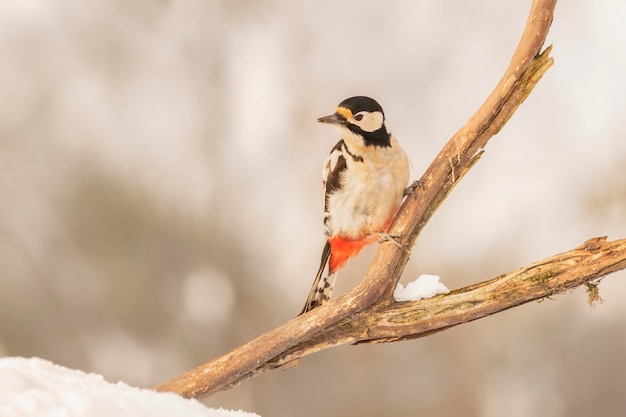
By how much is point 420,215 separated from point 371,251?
836mm

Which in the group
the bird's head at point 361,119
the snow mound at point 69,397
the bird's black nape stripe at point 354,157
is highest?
the bird's head at point 361,119

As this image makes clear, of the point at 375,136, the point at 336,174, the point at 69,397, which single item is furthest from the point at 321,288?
the point at 69,397

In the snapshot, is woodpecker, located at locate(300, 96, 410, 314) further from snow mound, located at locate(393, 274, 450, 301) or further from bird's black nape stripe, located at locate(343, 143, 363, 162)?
snow mound, located at locate(393, 274, 450, 301)

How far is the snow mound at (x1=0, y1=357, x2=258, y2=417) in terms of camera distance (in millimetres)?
1064

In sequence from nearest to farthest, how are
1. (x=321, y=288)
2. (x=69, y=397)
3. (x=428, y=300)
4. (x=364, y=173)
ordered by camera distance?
(x=69, y=397), (x=428, y=300), (x=364, y=173), (x=321, y=288)

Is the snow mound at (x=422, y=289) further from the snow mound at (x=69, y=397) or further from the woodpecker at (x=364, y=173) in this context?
the snow mound at (x=69, y=397)

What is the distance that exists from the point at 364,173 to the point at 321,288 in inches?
16.3

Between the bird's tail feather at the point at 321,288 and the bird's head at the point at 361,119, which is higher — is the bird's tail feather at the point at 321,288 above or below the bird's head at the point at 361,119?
below

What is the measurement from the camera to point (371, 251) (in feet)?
8.71

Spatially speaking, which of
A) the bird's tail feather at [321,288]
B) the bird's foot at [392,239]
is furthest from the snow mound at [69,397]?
the bird's tail feather at [321,288]

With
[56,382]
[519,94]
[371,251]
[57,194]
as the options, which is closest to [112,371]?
[57,194]

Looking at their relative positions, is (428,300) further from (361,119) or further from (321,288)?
(361,119)

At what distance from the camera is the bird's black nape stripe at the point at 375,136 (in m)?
1.91

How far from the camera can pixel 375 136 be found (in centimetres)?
193
